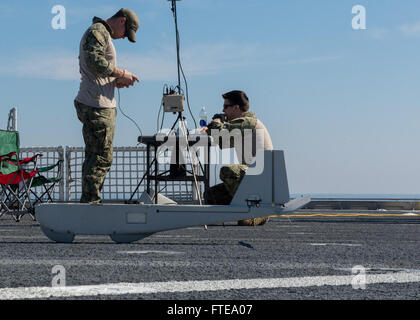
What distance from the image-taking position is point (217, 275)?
3469mm

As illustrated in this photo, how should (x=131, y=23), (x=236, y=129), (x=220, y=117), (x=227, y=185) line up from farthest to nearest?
(x=220, y=117) → (x=227, y=185) → (x=236, y=129) → (x=131, y=23)

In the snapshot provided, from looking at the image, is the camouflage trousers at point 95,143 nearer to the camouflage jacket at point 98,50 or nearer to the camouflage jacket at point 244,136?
the camouflage jacket at point 98,50

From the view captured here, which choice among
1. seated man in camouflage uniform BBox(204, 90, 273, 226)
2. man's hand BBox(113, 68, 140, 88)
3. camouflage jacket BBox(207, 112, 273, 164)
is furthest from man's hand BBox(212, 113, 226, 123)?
man's hand BBox(113, 68, 140, 88)

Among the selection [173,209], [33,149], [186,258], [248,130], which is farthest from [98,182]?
[33,149]

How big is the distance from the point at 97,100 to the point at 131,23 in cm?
→ 83

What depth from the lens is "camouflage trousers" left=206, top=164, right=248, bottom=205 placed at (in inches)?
279

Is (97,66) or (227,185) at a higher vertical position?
(97,66)

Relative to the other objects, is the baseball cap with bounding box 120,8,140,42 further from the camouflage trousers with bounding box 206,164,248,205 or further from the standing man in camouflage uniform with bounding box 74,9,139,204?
the camouflage trousers with bounding box 206,164,248,205

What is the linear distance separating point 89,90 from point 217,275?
259 cm

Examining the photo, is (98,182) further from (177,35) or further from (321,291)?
(321,291)

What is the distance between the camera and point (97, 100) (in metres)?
5.41

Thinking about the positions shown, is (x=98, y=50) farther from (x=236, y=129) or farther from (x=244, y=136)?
(x=244, y=136)

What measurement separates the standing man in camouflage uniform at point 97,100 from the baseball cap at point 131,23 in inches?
8.1

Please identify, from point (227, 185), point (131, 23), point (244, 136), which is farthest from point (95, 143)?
point (227, 185)
